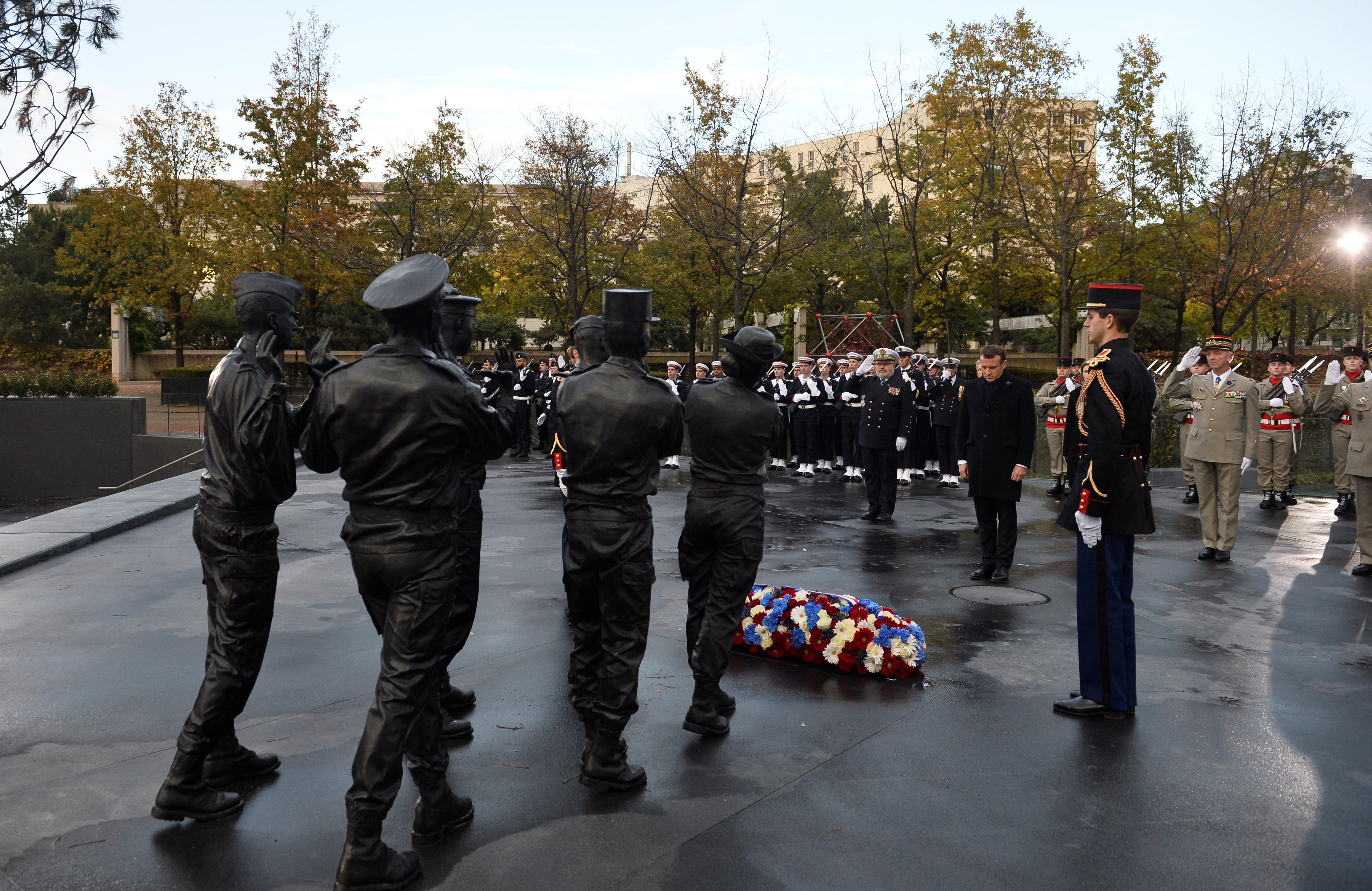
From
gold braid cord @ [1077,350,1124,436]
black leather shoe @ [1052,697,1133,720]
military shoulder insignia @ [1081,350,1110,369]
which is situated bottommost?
black leather shoe @ [1052,697,1133,720]

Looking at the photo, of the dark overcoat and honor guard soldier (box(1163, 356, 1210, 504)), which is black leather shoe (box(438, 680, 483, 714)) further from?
honor guard soldier (box(1163, 356, 1210, 504))

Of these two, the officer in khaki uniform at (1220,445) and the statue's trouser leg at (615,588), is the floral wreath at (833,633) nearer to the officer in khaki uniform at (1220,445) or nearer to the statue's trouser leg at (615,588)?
the statue's trouser leg at (615,588)

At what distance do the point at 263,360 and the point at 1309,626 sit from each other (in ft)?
24.6

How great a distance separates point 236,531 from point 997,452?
6.91 m

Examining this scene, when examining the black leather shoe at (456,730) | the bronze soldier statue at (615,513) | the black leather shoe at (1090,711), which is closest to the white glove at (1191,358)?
the black leather shoe at (1090,711)

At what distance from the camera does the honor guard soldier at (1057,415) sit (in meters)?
15.1

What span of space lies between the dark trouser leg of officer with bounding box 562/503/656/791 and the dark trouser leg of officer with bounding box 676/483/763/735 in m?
0.62

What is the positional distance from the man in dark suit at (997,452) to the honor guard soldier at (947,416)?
588cm

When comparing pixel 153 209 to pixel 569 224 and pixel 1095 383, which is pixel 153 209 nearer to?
pixel 569 224

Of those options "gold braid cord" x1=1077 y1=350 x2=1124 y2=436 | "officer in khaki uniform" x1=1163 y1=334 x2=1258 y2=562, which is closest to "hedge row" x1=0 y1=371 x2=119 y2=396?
"officer in khaki uniform" x1=1163 y1=334 x2=1258 y2=562

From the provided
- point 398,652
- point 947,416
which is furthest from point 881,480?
point 398,652

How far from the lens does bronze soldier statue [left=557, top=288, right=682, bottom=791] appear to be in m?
4.43

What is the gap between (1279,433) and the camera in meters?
14.4

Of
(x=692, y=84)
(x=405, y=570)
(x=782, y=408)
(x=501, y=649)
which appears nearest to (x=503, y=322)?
(x=692, y=84)
